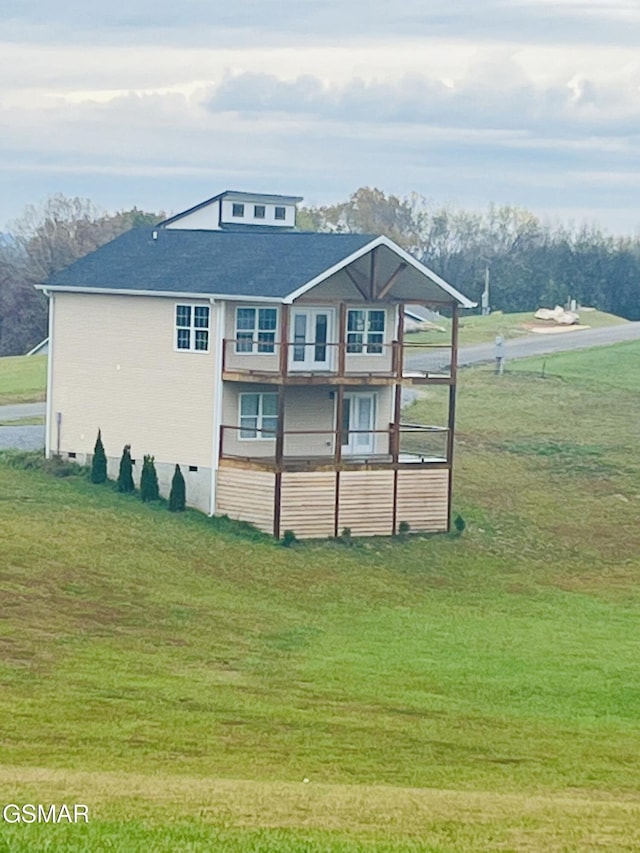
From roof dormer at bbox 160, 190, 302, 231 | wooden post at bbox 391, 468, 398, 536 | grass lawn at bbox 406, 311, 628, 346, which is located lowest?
wooden post at bbox 391, 468, 398, 536

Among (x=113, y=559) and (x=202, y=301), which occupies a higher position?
(x=202, y=301)

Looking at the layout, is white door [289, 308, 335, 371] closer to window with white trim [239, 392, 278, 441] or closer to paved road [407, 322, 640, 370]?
window with white trim [239, 392, 278, 441]

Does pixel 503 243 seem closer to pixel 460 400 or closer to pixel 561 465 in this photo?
pixel 460 400

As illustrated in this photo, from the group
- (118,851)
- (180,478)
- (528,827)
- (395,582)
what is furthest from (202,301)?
(118,851)

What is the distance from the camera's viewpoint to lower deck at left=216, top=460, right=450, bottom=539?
40875 mm

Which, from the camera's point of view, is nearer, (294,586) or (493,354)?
(294,586)

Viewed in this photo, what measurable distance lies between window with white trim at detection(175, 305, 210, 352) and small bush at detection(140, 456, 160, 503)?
3.05 meters

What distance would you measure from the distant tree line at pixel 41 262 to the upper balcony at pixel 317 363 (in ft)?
182

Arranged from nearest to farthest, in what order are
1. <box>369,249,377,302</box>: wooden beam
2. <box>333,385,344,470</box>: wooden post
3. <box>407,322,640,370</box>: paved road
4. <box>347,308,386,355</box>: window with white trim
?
1. <box>333,385,344,470</box>: wooden post
2. <box>369,249,377,302</box>: wooden beam
3. <box>347,308,386,355</box>: window with white trim
4. <box>407,322,640,370</box>: paved road

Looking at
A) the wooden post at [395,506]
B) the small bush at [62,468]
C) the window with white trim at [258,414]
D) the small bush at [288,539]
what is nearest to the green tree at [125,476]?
the small bush at [62,468]

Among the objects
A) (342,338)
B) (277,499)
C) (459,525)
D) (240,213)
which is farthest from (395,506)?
(240,213)

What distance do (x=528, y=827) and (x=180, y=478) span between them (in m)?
26.2

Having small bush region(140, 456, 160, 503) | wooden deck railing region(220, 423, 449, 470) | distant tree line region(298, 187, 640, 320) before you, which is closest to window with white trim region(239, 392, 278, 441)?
wooden deck railing region(220, 423, 449, 470)

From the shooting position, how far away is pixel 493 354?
254ft
